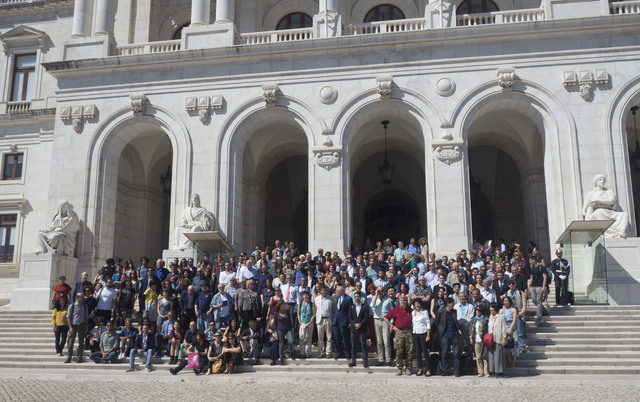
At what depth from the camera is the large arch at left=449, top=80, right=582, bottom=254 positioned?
69.3 ft

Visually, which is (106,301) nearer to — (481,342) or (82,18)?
(481,342)

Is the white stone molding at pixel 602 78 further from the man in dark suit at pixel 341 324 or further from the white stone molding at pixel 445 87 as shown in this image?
the man in dark suit at pixel 341 324

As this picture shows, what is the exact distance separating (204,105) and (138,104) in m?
2.64

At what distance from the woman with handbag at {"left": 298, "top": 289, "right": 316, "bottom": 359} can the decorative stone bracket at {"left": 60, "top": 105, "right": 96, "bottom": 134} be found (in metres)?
14.4

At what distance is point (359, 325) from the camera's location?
45.4ft

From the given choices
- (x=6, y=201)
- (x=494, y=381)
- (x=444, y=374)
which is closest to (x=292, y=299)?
(x=444, y=374)

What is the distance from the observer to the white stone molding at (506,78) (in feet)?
72.4

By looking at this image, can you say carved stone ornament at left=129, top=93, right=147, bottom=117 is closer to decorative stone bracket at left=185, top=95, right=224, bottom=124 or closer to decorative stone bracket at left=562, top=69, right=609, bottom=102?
decorative stone bracket at left=185, top=95, right=224, bottom=124

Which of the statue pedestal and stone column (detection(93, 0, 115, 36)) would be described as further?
stone column (detection(93, 0, 115, 36))

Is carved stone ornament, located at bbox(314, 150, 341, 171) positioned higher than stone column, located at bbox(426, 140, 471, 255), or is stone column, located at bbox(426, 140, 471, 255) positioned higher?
carved stone ornament, located at bbox(314, 150, 341, 171)

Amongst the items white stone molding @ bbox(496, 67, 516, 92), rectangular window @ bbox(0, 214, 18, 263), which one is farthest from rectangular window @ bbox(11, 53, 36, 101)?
white stone molding @ bbox(496, 67, 516, 92)

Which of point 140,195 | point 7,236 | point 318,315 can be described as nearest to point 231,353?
point 318,315

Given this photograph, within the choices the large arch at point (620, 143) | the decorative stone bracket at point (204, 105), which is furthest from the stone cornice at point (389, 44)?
the large arch at point (620, 143)

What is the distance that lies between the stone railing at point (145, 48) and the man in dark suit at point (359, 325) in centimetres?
1491
